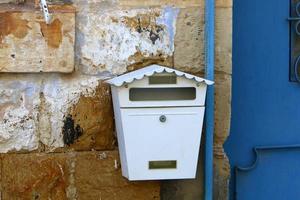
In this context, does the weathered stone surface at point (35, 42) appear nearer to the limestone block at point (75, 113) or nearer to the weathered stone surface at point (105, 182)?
the limestone block at point (75, 113)

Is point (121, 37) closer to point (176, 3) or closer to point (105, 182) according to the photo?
point (176, 3)

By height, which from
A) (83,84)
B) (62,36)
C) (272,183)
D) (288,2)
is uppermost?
(288,2)

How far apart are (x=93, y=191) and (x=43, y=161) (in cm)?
26

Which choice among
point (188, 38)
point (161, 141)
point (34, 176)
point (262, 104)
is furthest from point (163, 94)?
point (262, 104)

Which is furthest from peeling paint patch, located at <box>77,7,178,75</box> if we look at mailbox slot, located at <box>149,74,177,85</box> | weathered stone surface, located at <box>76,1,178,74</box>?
mailbox slot, located at <box>149,74,177,85</box>

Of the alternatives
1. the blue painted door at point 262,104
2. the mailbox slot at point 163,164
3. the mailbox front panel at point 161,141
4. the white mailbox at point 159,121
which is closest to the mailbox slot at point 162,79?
the white mailbox at point 159,121

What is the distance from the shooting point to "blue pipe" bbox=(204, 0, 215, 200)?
9.18ft

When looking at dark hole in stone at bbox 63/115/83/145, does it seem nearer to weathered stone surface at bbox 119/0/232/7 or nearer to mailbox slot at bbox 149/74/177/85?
mailbox slot at bbox 149/74/177/85

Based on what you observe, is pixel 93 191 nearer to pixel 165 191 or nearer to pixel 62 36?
pixel 165 191

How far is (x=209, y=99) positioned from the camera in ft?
9.30

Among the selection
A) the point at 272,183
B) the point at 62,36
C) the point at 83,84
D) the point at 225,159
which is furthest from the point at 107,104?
the point at 272,183

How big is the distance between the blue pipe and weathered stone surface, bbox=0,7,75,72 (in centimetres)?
59

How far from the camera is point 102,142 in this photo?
9.29ft

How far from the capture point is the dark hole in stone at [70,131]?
2797mm
